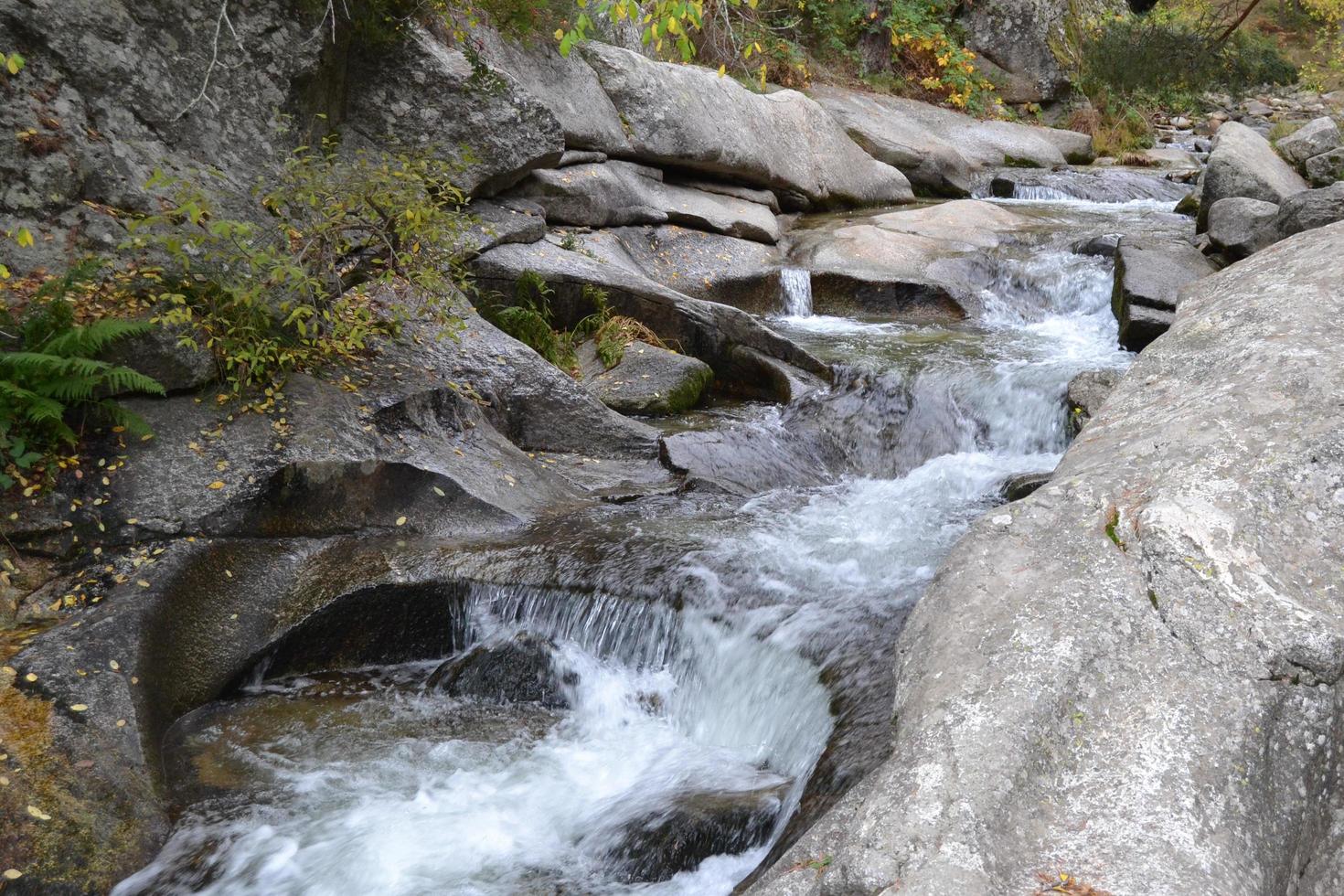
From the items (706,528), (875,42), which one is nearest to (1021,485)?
(706,528)

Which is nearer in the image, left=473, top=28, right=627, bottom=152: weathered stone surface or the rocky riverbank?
the rocky riverbank

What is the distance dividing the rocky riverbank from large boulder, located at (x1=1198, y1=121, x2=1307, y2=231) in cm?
33

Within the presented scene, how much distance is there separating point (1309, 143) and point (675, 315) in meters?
10.1

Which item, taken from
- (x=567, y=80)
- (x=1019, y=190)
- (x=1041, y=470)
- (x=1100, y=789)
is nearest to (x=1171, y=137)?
(x=1019, y=190)

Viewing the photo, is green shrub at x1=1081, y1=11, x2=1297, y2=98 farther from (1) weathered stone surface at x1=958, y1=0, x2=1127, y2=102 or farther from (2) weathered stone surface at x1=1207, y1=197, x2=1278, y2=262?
(1) weathered stone surface at x1=958, y1=0, x2=1127, y2=102

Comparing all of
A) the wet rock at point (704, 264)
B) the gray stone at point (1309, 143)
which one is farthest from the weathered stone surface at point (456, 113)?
the gray stone at point (1309, 143)

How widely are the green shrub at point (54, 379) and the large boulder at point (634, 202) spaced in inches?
199

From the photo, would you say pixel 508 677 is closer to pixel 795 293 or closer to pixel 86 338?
pixel 86 338

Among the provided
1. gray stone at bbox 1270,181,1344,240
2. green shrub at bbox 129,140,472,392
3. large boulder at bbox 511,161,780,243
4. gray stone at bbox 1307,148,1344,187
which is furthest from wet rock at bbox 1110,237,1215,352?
green shrub at bbox 129,140,472,392

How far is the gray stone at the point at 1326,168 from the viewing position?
1222 cm

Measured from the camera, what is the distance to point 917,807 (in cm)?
258

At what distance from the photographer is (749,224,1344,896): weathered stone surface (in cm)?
247

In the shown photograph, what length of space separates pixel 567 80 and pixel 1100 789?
32.6 ft

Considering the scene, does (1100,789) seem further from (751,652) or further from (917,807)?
(751,652)
